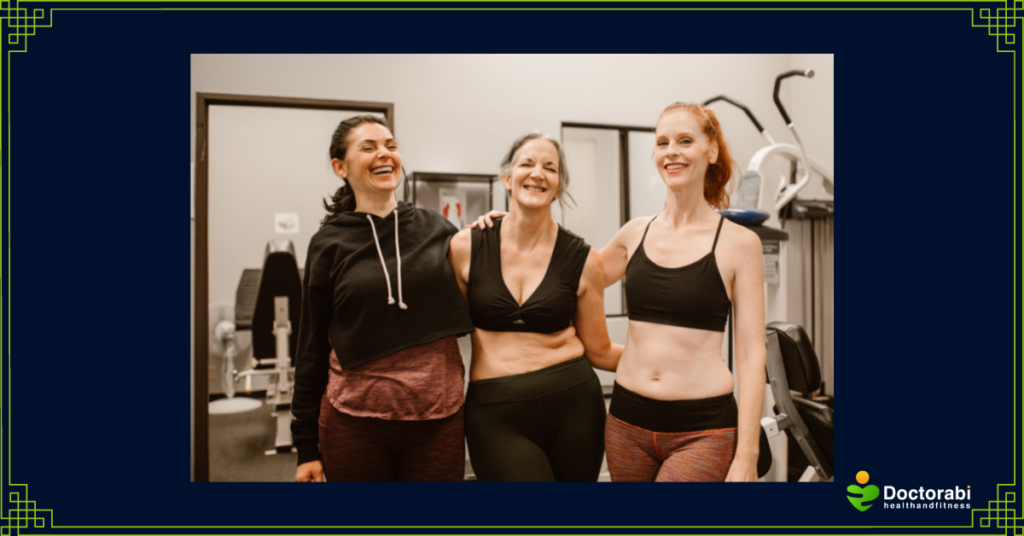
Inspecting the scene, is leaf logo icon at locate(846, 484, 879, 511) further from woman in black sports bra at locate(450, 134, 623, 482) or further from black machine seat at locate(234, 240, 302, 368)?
black machine seat at locate(234, 240, 302, 368)

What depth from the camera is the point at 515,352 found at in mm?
1307

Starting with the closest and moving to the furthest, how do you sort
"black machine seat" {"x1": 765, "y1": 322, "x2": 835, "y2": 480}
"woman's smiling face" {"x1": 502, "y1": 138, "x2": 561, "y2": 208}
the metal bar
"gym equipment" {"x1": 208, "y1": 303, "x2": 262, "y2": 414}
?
"woman's smiling face" {"x1": 502, "y1": 138, "x2": 561, "y2": 208} < "black machine seat" {"x1": 765, "y1": 322, "x2": 835, "y2": 480} < the metal bar < "gym equipment" {"x1": 208, "y1": 303, "x2": 262, "y2": 414}

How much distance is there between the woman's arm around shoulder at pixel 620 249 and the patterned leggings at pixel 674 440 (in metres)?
0.32

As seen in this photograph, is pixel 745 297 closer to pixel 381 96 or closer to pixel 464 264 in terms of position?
pixel 464 264

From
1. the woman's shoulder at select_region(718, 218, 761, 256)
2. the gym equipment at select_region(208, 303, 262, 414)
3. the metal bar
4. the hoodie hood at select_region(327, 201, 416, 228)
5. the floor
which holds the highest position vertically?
the metal bar

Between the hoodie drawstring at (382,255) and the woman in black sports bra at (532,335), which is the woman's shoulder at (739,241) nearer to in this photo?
the woman in black sports bra at (532,335)

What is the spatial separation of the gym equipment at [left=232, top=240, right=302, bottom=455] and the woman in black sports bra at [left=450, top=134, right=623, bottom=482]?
5.98ft

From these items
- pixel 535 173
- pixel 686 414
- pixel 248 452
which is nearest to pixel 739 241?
pixel 686 414

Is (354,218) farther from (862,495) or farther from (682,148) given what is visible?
(862,495)

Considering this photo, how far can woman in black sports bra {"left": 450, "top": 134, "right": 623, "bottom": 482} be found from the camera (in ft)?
4.20

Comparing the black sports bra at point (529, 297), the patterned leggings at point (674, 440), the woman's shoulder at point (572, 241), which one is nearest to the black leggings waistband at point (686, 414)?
the patterned leggings at point (674, 440)

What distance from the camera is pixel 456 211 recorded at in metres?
2.93

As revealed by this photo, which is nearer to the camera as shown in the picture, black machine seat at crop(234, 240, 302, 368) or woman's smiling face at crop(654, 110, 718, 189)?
woman's smiling face at crop(654, 110, 718, 189)

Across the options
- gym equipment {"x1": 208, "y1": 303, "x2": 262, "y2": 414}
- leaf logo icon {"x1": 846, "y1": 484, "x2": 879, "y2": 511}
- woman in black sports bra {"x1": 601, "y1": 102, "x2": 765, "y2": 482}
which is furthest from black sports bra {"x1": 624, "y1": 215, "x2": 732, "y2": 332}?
gym equipment {"x1": 208, "y1": 303, "x2": 262, "y2": 414}
